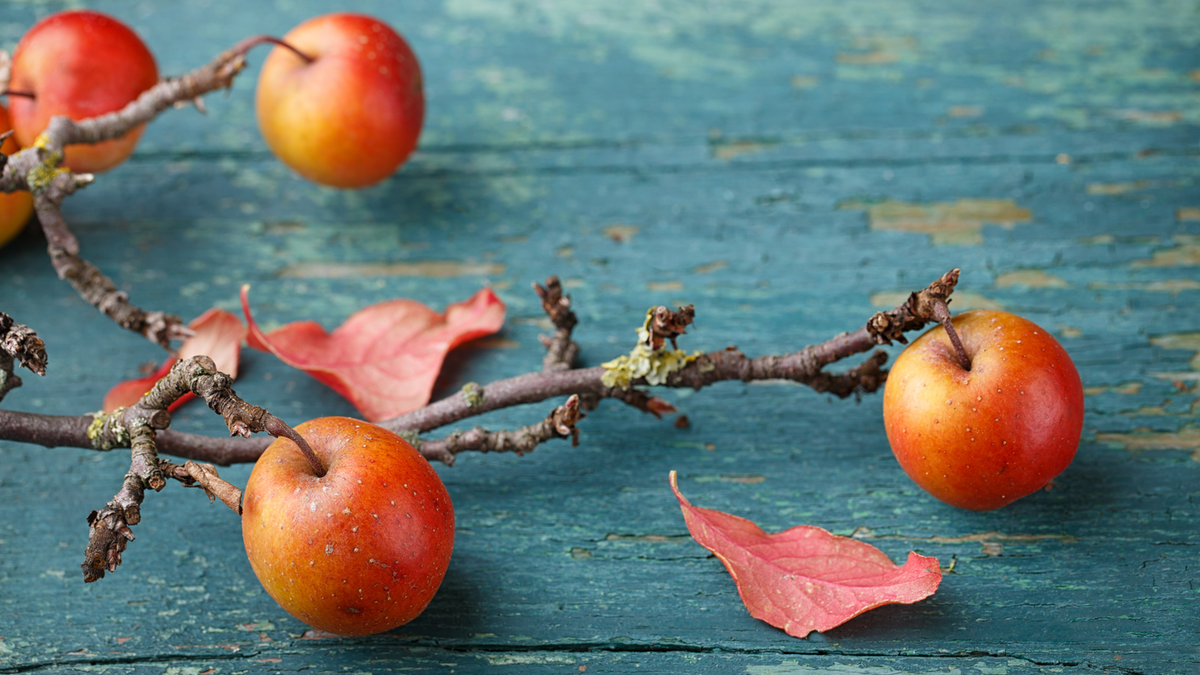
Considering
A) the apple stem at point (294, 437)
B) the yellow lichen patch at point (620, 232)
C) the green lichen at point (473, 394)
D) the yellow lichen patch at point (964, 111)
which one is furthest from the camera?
the yellow lichen patch at point (964, 111)

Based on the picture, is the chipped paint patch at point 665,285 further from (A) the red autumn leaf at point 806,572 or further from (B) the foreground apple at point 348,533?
(B) the foreground apple at point 348,533

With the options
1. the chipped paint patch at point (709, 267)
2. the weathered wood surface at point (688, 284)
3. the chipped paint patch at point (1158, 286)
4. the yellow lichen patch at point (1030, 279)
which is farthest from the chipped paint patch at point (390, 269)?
the chipped paint patch at point (1158, 286)

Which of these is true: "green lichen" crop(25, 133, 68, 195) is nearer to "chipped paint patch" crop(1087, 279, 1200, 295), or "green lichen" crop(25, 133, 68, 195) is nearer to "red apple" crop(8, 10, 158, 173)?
"red apple" crop(8, 10, 158, 173)

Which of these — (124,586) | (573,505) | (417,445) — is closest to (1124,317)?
(573,505)

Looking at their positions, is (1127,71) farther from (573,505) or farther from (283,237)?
(283,237)

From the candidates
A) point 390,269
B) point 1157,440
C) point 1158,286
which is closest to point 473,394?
point 390,269

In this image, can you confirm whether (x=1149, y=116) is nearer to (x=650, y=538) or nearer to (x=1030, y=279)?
(x=1030, y=279)

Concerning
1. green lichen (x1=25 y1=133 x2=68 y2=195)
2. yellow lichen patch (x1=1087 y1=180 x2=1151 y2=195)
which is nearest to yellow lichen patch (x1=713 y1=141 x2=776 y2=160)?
yellow lichen patch (x1=1087 y1=180 x2=1151 y2=195)
